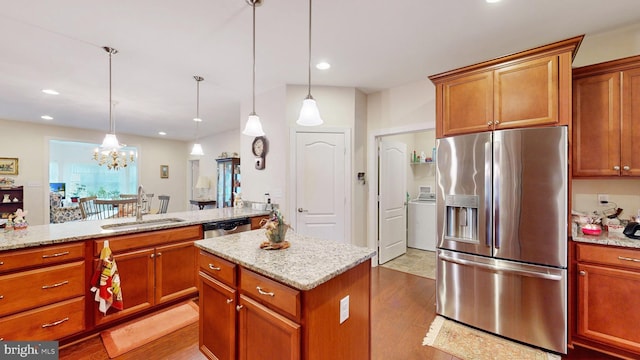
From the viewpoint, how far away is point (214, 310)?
164cm

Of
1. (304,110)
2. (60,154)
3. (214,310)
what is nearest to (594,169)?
(304,110)

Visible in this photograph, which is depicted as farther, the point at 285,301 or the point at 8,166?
the point at 8,166

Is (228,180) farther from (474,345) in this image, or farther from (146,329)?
(474,345)

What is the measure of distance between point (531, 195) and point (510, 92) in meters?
0.86

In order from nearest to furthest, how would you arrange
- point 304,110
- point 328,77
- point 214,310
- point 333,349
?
point 333,349 → point 214,310 → point 304,110 → point 328,77

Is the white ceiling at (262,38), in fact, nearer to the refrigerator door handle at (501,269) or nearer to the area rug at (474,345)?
the refrigerator door handle at (501,269)

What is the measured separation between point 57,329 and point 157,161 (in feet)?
21.8

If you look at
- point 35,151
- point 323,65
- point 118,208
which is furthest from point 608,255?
point 35,151

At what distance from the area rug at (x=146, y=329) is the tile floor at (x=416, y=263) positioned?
2.70 meters

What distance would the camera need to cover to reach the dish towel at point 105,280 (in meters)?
2.04

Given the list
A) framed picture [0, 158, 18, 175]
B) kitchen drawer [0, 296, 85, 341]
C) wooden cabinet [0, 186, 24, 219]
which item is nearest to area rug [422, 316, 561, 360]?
kitchen drawer [0, 296, 85, 341]

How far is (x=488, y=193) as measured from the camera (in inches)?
84.2

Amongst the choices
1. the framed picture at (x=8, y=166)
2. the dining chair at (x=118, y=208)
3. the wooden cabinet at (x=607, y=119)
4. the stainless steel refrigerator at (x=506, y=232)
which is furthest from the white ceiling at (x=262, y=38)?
the framed picture at (x=8, y=166)

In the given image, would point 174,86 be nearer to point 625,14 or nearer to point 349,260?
point 349,260
